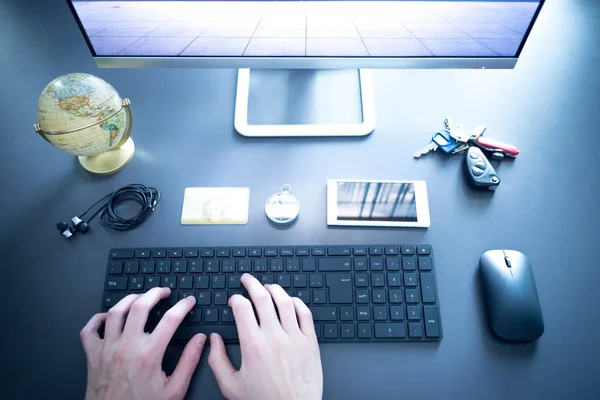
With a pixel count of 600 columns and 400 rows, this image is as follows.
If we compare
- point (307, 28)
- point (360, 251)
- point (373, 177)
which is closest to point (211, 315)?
point (360, 251)

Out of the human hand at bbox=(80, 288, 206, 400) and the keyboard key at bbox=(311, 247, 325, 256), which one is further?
the keyboard key at bbox=(311, 247, 325, 256)

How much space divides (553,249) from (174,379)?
1.94 feet

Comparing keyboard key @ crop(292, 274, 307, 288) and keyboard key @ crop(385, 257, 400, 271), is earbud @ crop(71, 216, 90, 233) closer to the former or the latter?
keyboard key @ crop(292, 274, 307, 288)

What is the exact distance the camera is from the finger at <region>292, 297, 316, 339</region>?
1.77 feet

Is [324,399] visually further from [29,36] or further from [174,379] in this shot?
[29,36]

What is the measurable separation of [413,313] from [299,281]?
0.56 ft

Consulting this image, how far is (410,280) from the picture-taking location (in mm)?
586

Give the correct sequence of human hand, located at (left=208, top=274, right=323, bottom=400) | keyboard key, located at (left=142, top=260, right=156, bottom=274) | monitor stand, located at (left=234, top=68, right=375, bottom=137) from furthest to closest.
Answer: monitor stand, located at (left=234, top=68, right=375, bottom=137) → keyboard key, located at (left=142, top=260, right=156, bottom=274) → human hand, located at (left=208, top=274, right=323, bottom=400)

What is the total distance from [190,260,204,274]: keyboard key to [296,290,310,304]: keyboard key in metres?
0.15

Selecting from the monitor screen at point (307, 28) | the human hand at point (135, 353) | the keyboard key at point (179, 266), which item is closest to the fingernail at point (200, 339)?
the human hand at point (135, 353)

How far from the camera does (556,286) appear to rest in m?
0.59

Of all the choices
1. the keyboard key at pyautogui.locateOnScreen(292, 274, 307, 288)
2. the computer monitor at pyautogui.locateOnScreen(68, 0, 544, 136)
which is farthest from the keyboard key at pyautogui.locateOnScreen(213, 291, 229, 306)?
the computer monitor at pyautogui.locateOnScreen(68, 0, 544, 136)

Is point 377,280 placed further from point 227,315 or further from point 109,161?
point 109,161

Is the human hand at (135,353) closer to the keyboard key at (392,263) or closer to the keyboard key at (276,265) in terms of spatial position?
the keyboard key at (276,265)
